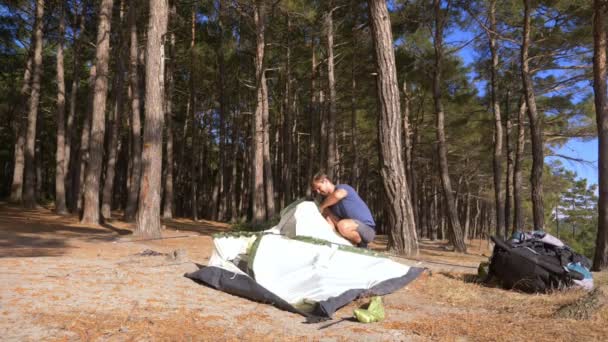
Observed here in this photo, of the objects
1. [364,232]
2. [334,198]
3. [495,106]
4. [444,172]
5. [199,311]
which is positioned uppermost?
[495,106]

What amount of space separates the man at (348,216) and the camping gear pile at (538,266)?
125 cm

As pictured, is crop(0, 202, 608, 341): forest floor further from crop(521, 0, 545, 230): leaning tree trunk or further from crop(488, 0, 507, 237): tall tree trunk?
crop(488, 0, 507, 237): tall tree trunk

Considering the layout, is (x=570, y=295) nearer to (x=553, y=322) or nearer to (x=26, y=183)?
(x=553, y=322)

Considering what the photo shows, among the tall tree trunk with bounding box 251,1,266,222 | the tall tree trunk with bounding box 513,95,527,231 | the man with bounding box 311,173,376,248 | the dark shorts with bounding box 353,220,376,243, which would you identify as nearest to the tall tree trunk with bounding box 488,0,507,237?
the tall tree trunk with bounding box 513,95,527,231

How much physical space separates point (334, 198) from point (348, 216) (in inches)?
10.0

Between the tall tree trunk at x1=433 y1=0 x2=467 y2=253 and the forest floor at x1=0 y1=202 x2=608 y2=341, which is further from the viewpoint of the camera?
the tall tree trunk at x1=433 y1=0 x2=467 y2=253

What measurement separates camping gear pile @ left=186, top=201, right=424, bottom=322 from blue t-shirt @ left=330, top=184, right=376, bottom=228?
0.46 m

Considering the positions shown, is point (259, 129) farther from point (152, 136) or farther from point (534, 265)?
point (534, 265)

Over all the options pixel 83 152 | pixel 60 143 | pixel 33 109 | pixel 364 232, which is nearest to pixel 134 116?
pixel 83 152

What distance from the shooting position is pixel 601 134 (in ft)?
24.6

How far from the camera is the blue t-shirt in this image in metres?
4.52

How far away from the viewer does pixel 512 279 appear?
392 centimetres

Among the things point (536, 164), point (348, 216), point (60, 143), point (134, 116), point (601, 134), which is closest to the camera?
point (348, 216)

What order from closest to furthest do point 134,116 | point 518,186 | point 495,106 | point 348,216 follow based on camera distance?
point 348,216
point 518,186
point 134,116
point 495,106
